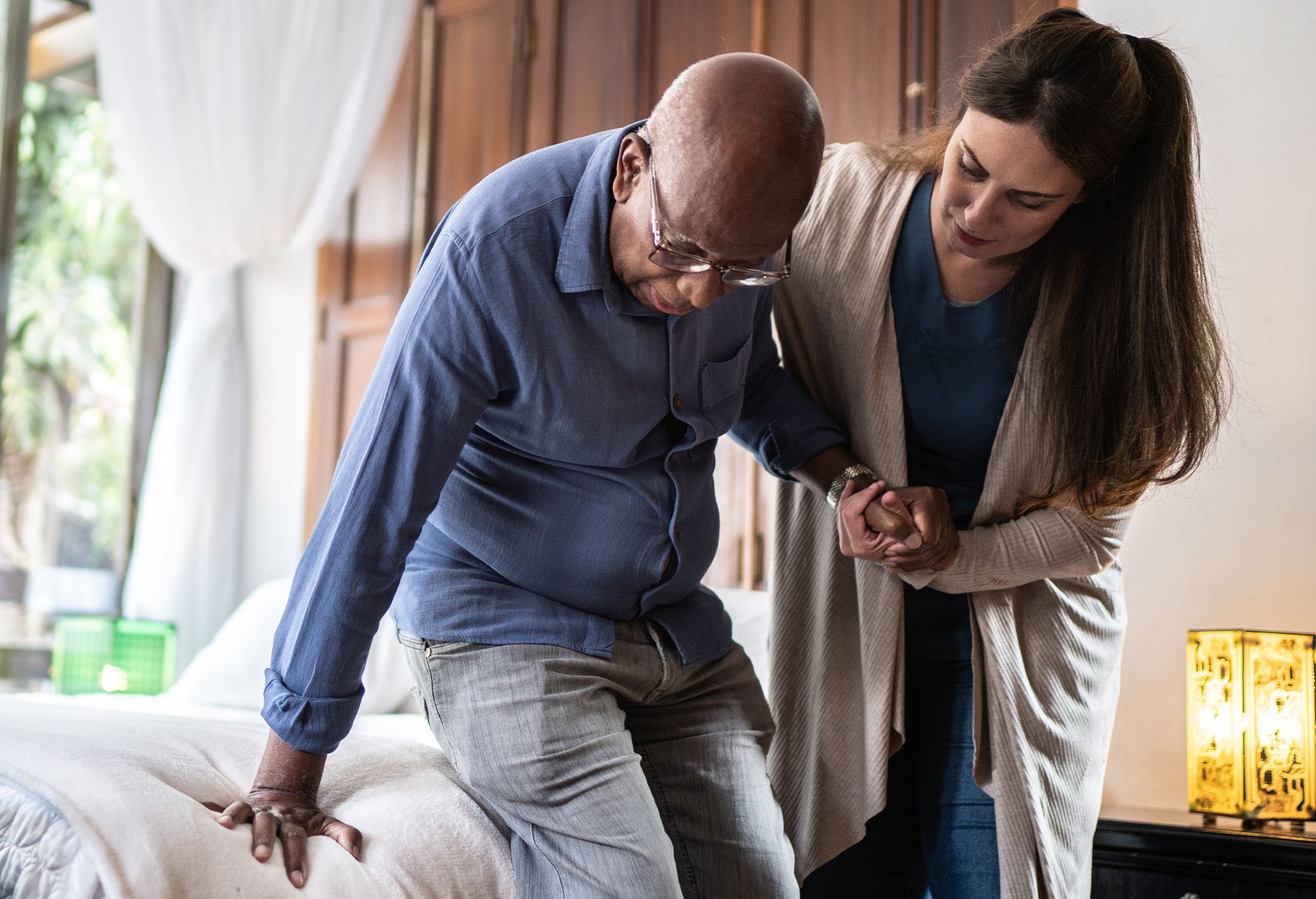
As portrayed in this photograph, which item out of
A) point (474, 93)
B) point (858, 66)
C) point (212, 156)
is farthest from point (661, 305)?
point (212, 156)

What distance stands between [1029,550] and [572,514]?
593mm

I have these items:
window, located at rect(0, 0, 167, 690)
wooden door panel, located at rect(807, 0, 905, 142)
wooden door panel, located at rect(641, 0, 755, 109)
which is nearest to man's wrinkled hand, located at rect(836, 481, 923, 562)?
wooden door panel, located at rect(807, 0, 905, 142)

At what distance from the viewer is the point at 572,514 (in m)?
1.30

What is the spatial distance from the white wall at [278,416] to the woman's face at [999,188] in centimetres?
284

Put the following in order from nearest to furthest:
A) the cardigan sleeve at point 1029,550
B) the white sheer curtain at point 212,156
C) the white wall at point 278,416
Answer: the cardigan sleeve at point 1029,550, the white sheer curtain at point 212,156, the white wall at point 278,416

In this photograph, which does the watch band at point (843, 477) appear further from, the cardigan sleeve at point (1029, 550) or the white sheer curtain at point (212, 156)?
the white sheer curtain at point (212, 156)

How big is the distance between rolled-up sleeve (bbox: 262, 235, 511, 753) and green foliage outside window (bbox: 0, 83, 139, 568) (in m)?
3.08

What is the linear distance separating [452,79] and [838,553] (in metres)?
2.50

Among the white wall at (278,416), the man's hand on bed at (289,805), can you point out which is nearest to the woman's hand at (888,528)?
the man's hand on bed at (289,805)

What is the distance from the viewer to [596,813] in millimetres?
1179

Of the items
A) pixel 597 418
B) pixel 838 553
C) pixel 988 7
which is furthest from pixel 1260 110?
pixel 597 418

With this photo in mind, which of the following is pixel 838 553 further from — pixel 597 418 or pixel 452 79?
pixel 452 79

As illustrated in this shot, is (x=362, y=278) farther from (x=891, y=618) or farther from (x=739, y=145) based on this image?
(x=739, y=145)

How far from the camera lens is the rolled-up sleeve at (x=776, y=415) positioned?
1570 mm
